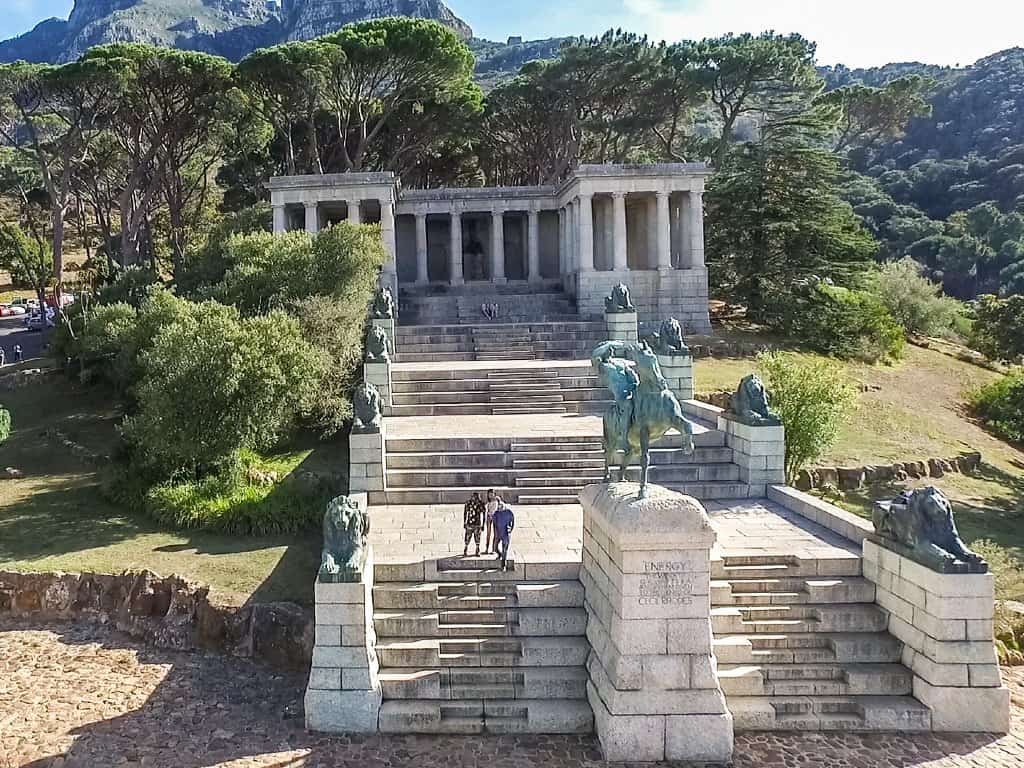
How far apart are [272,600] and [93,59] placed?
1060 inches

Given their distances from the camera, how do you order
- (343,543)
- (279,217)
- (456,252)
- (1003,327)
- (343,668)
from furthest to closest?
(456,252) < (279,217) < (1003,327) < (343,543) < (343,668)

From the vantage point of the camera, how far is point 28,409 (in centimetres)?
2306

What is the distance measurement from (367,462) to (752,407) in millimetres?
7030

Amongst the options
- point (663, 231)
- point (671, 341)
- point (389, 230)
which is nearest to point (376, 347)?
point (671, 341)

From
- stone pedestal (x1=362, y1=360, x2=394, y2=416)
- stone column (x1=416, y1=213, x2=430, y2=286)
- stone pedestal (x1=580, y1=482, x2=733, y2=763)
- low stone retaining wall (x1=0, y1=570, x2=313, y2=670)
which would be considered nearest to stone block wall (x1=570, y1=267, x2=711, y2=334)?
stone column (x1=416, y1=213, x2=430, y2=286)

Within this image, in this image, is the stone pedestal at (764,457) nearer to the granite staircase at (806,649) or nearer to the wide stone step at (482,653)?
the granite staircase at (806,649)

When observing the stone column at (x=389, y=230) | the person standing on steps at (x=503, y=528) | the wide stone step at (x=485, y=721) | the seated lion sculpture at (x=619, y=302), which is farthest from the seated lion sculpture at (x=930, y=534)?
the stone column at (x=389, y=230)

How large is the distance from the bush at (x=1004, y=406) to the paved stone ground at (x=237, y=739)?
1381 cm

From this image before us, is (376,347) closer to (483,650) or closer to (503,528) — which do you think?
(503,528)

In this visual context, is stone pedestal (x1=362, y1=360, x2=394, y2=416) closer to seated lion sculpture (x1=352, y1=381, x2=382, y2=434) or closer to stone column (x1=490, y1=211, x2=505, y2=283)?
seated lion sculpture (x1=352, y1=381, x2=382, y2=434)

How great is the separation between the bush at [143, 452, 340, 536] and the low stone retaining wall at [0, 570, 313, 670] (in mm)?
2122

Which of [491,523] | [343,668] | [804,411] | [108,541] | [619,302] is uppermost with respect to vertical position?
[619,302]

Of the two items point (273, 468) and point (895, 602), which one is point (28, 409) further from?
point (895, 602)

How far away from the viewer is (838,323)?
26656 mm
